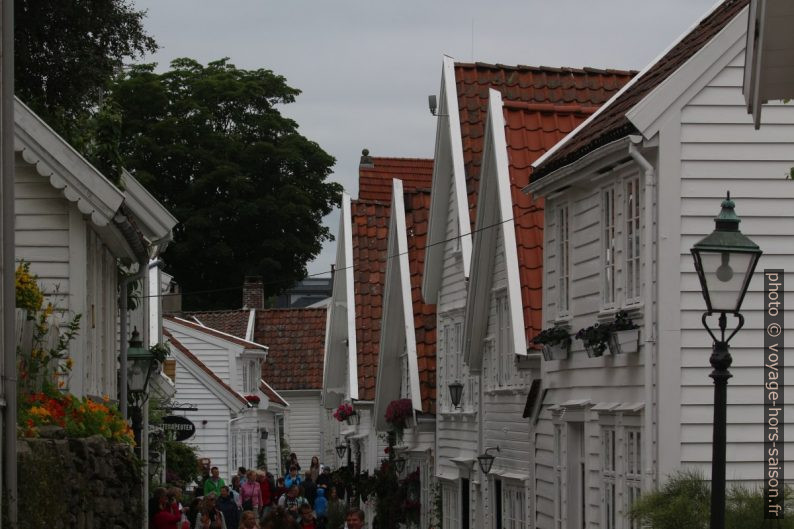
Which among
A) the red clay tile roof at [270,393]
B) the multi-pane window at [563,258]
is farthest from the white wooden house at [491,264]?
the red clay tile roof at [270,393]

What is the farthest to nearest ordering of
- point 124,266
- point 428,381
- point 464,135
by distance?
1. point 428,381
2. point 464,135
3. point 124,266

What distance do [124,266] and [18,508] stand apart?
36.3 ft

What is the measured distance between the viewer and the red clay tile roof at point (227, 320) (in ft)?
195

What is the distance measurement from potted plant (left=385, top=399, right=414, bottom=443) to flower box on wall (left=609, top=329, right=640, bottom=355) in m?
13.3

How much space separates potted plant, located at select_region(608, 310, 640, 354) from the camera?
50.5 feet

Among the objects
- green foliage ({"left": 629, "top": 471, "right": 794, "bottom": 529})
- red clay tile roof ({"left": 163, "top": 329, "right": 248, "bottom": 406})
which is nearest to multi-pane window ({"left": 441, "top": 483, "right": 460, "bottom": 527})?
green foliage ({"left": 629, "top": 471, "right": 794, "bottom": 529})

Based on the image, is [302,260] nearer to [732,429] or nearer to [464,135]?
[464,135]

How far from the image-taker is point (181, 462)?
121 feet

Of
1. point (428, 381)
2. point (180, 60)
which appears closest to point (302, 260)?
point (180, 60)

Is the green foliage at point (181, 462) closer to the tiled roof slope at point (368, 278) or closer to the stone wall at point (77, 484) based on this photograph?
the tiled roof slope at point (368, 278)

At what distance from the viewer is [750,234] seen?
1495 centimetres

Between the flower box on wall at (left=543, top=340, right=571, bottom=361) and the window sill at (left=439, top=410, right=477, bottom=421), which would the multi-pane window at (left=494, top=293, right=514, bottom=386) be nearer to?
the window sill at (left=439, top=410, right=477, bottom=421)

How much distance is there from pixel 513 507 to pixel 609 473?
18.1ft

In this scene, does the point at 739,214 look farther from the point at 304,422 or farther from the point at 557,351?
the point at 304,422
